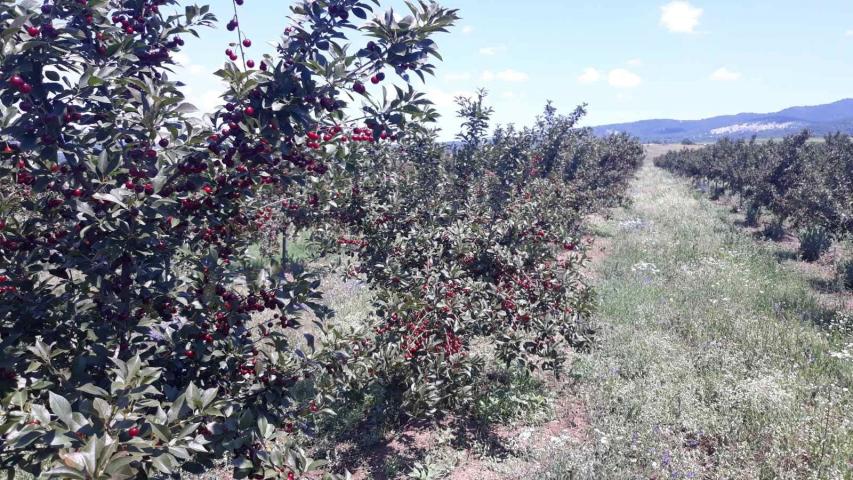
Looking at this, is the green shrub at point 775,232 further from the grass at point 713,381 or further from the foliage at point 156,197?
the foliage at point 156,197

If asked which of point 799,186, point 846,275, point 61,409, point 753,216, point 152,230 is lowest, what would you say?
point 846,275

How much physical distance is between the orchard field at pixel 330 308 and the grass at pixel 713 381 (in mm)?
41

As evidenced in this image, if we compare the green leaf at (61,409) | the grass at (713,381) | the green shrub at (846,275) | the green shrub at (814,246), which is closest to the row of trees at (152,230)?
the green leaf at (61,409)

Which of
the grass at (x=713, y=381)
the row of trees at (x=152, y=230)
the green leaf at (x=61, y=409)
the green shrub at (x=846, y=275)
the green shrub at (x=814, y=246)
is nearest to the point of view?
the green leaf at (x=61, y=409)

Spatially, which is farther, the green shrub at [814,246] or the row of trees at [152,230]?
the green shrub at [814,246]

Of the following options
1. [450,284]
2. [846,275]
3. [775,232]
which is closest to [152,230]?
[450,284]

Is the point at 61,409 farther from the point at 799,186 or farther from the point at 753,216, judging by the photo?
the point at 753,216

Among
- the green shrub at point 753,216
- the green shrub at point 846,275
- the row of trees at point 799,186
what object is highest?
the row of trees at point 799,186

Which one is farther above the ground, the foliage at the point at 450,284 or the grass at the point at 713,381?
the foliage at the point at 450,284

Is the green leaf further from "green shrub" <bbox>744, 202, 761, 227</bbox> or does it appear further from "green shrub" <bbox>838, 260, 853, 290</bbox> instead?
"green shrub" <bbox>744, 202, 761, 227</bbox>

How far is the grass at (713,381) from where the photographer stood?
4914 millimetres

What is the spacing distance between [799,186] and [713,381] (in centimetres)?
1601

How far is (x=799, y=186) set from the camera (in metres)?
18.1

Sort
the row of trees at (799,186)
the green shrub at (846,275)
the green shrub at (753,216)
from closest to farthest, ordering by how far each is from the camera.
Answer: the green shrub at (846,275) < the row of trees at (799,186) < the green shrub at (753,216)
